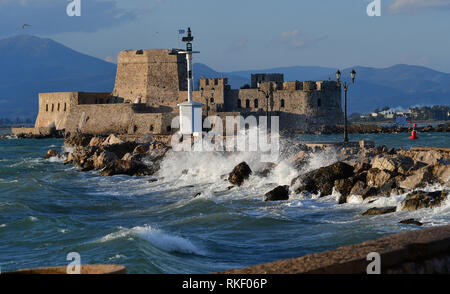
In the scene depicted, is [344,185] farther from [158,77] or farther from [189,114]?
[158,77]

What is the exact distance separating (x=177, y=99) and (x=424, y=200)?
42.1 m

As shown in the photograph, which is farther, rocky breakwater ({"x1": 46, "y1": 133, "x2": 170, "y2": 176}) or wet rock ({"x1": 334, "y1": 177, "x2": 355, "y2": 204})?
rocky breakwater ({"x1": 46, "y1": 133, "x2": 170, "y2": 176})

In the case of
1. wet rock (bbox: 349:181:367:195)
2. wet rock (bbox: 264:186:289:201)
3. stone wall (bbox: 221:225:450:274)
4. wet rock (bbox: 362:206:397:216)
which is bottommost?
wet rock (bbox: 264:186:289:201)

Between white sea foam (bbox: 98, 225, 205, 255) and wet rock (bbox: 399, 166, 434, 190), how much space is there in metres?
4.42

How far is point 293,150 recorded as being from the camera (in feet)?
66.3

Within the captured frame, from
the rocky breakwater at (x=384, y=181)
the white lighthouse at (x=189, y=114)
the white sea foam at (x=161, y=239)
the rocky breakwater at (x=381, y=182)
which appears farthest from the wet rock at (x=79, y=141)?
the white sea foam at (x=161, y=239)

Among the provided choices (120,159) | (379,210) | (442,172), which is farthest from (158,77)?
(379,210)

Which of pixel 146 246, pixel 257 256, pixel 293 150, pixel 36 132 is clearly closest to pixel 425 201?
pixel 257 256

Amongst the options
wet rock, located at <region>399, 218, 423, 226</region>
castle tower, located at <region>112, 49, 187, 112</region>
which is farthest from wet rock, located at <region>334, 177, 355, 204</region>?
castle tower, located at <region>112, 49, 187, 112</region>

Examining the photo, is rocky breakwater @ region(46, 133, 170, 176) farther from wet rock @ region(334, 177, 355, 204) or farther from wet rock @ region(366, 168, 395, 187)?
wet rock @ region(366, 168, 395, 187)

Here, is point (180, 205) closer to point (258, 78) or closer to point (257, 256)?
point (257, 256)

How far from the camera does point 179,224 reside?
1113 cm

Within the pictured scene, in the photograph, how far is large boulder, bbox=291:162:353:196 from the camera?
13453mm

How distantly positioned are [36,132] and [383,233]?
185ft
